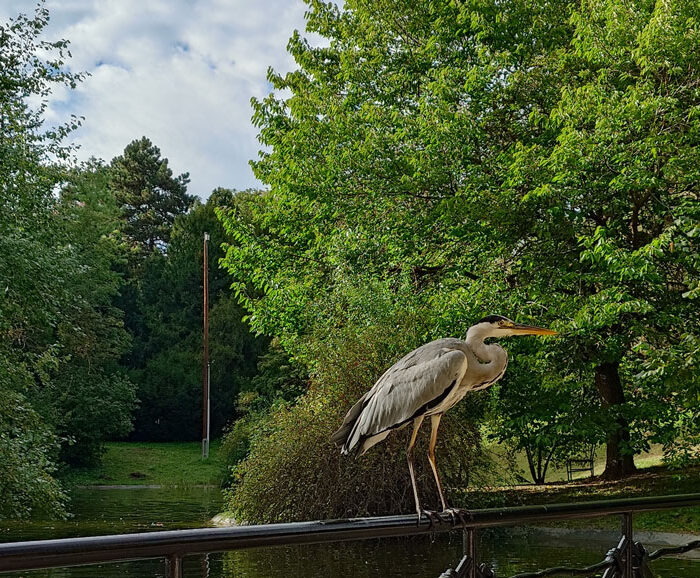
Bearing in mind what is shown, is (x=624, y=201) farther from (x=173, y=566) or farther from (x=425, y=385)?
(x=173, y=566)

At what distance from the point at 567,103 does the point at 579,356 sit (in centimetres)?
431

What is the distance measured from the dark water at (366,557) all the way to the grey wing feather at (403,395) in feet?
18.7

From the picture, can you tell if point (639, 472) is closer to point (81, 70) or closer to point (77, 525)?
point (77, 525)

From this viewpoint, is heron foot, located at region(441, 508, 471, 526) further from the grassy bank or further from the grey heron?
the grassy bank

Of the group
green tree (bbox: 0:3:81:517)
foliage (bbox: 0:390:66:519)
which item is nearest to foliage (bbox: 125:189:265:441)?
green tree (bbox: 0:3:81:517)

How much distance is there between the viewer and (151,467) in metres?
33.8

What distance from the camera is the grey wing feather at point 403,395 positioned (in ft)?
11.0

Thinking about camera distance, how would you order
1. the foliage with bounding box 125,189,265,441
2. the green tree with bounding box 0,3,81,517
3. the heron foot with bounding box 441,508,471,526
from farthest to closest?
the foliage with bounding box 125,189,265,441 → the green tree with bounding box 0,3,81,517 → the heron foot with bounding box 441,508,471,526

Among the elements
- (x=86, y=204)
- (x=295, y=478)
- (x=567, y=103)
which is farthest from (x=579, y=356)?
(x=86, y=204)

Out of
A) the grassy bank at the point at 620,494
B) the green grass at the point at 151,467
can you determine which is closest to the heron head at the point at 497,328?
the grassy bank at the point at 620,494

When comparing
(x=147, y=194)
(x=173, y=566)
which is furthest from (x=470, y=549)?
(x=147, y=194)

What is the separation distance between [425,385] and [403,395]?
0.10 meters

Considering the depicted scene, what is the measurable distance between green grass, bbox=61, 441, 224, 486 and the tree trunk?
15935mm

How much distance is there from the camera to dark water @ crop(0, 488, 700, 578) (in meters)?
11.3
